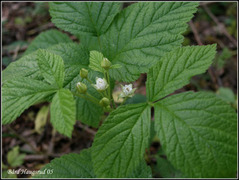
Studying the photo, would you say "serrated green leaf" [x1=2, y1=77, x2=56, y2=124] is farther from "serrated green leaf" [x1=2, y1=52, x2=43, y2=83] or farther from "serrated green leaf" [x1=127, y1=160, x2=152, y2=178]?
"serrated green leaf" [x1=127, y1=160, x2=152, y2=178]

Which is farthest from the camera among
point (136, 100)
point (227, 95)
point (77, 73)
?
point (227, 95)

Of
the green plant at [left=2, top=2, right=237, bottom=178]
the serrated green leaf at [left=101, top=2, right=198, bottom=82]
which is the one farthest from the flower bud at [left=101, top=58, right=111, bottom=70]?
the serrated green leaf at [left=101, top=2, right=198, bottom=82]

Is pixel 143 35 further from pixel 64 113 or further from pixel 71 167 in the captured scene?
pixel 71 167

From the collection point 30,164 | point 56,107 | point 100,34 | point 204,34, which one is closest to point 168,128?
point 56,107

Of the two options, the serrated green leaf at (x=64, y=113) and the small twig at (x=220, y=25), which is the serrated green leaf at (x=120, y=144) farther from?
the small twig at (x=220, y=25)

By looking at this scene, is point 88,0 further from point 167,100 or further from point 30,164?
point 30,164

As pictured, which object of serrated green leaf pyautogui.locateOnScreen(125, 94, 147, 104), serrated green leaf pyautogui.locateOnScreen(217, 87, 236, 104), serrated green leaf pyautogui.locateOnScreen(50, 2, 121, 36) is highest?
serrated green leaf pyautogui.locateOnScreen(50, 2, 121, 36)

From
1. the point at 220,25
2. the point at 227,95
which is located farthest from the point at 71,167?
the point at 220,25

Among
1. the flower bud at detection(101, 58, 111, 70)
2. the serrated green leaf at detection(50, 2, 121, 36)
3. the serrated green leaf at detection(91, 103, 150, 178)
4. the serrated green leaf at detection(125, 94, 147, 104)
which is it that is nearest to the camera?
the serrated green leaf at detection(91, 103, 150, 178)
